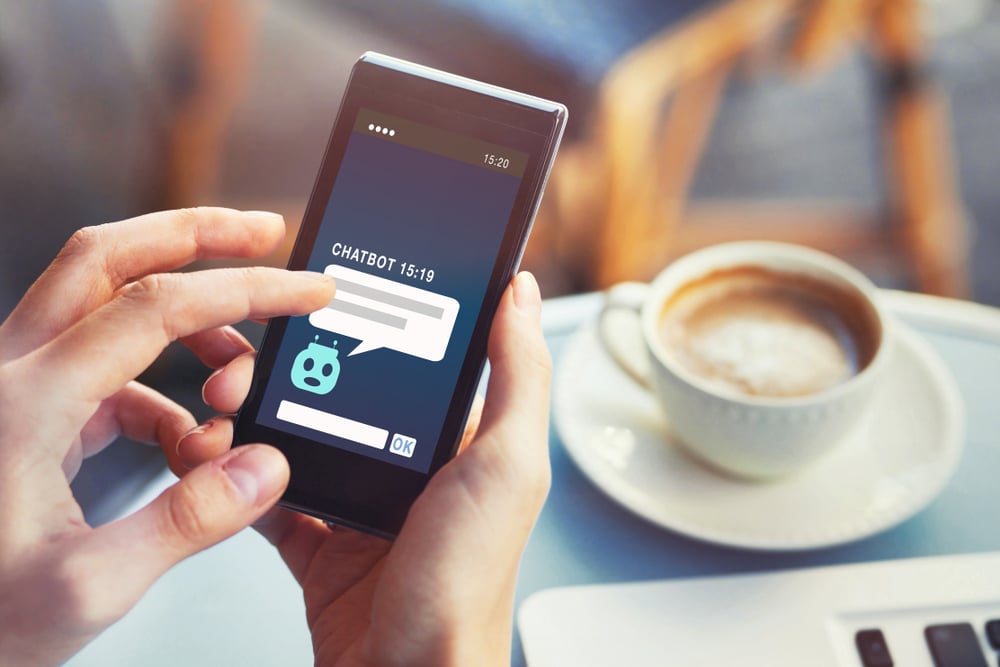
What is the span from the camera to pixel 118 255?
0.46 m

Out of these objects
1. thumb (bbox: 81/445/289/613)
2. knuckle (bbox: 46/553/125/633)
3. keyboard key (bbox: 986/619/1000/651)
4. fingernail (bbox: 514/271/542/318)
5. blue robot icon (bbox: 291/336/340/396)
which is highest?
fingernail (bbox: 514/271/542/318)

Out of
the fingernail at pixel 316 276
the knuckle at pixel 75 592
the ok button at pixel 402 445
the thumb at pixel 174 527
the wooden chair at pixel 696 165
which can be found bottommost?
the knuckle at pixel 75 592

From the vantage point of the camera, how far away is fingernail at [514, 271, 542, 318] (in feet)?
1.50

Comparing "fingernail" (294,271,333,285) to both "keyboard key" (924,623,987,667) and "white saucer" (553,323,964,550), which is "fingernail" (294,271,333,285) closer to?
"white saucer" (553,323,964,550)

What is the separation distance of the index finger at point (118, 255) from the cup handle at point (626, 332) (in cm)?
22

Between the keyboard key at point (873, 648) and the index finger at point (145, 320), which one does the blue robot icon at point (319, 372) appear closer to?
the index finger at point (145, 320)

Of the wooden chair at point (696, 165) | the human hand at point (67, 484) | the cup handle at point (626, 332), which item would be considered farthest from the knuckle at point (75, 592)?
the wooden chair at point (696, 165)

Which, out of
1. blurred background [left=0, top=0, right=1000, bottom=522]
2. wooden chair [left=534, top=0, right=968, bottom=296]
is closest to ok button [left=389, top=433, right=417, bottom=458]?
blurred background [left=0, top=0, right=1000, bottom=522]

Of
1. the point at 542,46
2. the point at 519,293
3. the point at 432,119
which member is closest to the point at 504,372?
the point at 519,293

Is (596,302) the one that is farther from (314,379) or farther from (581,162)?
(581,162)

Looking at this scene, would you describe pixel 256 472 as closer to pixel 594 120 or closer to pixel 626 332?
pixel 626 332

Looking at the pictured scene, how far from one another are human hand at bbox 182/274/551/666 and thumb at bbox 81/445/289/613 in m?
0.08

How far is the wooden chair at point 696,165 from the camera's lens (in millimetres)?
1015

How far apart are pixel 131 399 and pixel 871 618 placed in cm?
44
